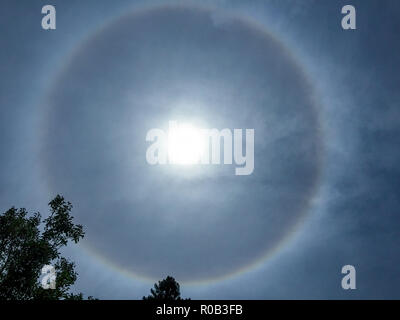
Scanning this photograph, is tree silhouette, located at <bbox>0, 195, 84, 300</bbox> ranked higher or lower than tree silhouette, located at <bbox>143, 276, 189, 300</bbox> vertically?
higher

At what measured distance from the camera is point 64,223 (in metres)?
24.0

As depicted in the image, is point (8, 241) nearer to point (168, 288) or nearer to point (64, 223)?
point (64, 223)

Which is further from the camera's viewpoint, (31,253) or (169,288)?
(169,288)

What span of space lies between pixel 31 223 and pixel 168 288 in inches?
1657

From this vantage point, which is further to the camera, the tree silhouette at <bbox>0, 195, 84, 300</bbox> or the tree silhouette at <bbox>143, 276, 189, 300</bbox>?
the tree silhouette at <bbox>143, 276, 189, 300</bbox>

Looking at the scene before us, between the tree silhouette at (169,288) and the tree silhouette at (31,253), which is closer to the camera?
the tree silhouette at (31,253)

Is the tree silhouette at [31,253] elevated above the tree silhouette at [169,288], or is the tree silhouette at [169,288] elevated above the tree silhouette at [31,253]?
the tree silhouette at [31,253]
